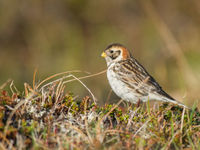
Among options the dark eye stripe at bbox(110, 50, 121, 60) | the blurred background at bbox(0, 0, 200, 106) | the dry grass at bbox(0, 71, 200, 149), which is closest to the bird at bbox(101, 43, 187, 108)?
the dark eye stripe at bbox(110, 50, 121, 60)

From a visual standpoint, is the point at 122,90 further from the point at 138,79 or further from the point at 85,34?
the point at 85,34

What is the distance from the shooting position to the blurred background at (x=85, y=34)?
12688 millimetres

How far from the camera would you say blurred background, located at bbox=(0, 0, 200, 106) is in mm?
12688

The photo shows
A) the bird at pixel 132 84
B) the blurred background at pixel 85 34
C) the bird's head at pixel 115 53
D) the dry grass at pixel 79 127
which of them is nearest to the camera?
the dry grass at pixel 79 127

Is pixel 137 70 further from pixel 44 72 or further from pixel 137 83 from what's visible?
pixel 44 72

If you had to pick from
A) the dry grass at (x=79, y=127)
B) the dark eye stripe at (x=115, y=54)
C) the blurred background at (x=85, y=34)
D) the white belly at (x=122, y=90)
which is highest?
the blurred background at (x=85, y=34)

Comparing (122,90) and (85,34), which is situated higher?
(85,34)

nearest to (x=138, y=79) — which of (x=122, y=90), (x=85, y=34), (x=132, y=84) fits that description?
(x=132, y=84)

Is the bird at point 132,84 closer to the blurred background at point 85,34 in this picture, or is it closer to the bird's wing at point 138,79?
the bird's wing at point 138,79

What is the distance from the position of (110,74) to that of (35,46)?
6.81 m

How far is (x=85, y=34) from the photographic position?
45.2ft

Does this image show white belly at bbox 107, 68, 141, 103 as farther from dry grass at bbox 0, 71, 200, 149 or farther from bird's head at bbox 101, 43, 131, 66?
dry grass at bbox 0, 71, 200, 149

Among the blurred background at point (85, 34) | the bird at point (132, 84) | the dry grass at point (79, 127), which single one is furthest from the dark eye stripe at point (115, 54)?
the blurred background at point (85, 34)

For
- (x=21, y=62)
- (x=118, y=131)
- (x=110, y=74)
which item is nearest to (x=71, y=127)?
(x=118, y=131)
